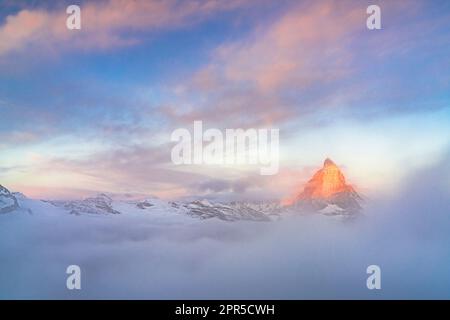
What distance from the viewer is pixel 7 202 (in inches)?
207

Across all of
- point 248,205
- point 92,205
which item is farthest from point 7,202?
point 248,205

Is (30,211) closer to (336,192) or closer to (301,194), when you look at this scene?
(301,194)

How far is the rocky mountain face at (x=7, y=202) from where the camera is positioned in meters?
5.19

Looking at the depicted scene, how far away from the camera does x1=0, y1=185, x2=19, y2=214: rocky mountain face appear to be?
5.19 metres

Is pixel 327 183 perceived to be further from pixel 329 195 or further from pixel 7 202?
pixel 7 202

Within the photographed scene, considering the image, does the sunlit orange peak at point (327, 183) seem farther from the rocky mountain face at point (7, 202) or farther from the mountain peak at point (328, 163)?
the rocky mountain face at point (7, 202)

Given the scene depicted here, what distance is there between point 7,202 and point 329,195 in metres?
4.23

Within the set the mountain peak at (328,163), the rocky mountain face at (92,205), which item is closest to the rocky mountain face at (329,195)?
the mountain peak at (328,163)

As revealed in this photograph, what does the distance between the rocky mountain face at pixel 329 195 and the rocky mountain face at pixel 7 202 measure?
371 centimetres
